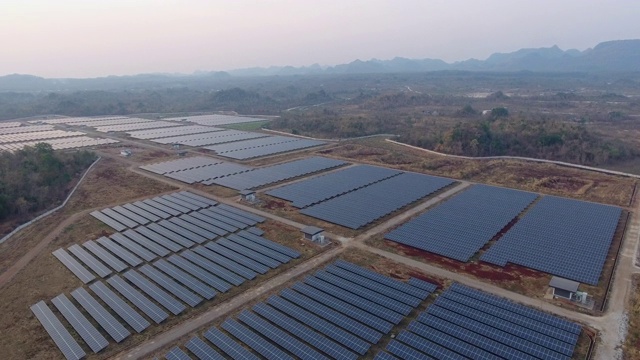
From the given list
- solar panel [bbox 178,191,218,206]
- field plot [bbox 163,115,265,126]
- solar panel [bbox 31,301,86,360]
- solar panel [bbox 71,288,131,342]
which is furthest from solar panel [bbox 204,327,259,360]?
field plot [bbox 163,115,265,126]

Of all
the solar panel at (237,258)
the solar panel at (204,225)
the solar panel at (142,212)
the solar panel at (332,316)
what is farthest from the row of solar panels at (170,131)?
the solar panel at (332,316)

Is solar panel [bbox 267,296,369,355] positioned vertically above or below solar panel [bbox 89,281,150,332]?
below

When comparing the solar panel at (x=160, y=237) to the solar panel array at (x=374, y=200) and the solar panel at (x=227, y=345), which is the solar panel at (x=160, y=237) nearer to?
the solar panel at (x=227, y=345)

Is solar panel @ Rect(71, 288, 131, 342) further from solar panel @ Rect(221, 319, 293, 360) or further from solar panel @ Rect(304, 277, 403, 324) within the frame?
solar panel @ Rect(304, 277, 403, 324)

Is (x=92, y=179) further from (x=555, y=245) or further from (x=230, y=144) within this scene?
(x=555, y=245)

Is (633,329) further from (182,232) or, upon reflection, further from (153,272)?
(182,232)
